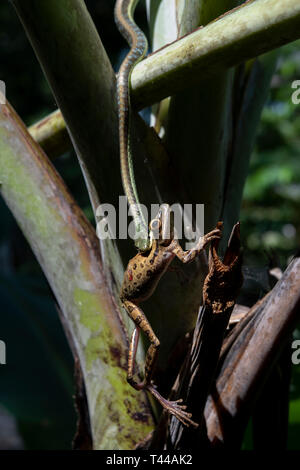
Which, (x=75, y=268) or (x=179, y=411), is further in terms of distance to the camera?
(x=75, y=268)

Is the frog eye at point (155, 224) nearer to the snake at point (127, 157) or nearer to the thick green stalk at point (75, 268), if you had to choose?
the snake at point (127, 157)

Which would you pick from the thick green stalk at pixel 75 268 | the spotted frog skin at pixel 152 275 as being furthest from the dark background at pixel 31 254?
the spotted frog skin at pixel 152 275

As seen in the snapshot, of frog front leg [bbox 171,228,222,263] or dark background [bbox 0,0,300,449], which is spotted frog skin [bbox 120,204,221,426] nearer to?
frog front leg [bbox 171,228,222,263]

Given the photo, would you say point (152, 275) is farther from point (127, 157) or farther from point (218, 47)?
point (218, 47)

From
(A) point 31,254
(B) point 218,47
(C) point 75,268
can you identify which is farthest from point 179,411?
(A) point 31,254

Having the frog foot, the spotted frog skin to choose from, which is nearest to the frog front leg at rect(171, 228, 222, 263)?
the spotted frog skin
